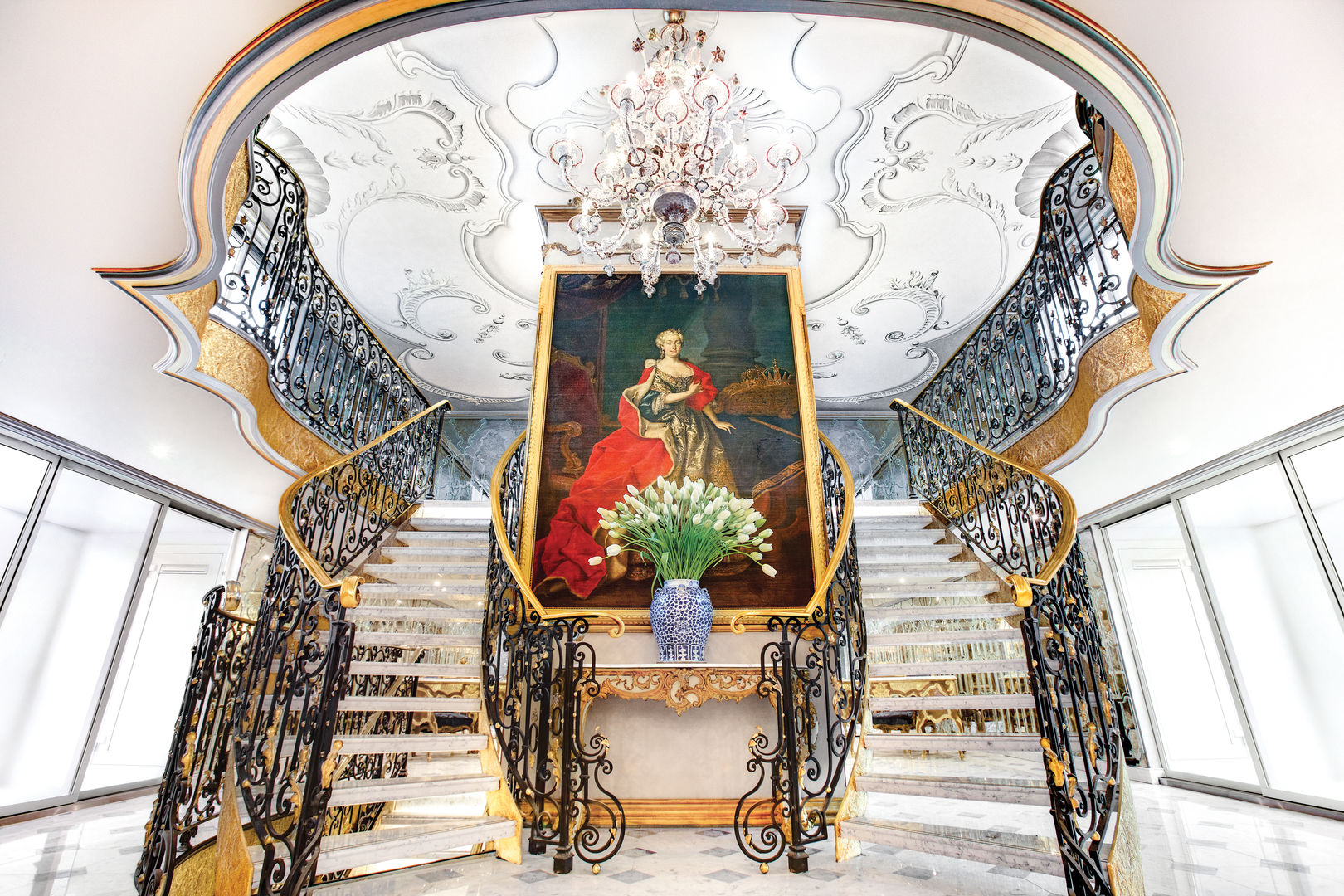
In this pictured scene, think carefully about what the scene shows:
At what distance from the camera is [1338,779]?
436 centimetres

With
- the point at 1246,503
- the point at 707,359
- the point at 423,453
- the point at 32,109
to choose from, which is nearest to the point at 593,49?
the point at 707,359

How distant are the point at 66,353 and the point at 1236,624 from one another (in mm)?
9195

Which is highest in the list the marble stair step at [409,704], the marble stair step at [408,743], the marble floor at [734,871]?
the marble stair step at [409,704]

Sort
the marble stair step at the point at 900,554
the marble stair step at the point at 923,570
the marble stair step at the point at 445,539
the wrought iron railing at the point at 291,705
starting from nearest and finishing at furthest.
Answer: the wrought iron railing at the point at 291,705 < the marble stair step at the point at 923,570 < the marble stair step at the point at 900,554 < the marble stair step at the point at 445,539

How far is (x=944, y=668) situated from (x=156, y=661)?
653 centimetres

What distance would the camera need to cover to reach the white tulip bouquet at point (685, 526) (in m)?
3.93

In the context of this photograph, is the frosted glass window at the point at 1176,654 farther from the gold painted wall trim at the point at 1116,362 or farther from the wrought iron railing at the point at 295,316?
the wrought iron railing at the point at 295,316

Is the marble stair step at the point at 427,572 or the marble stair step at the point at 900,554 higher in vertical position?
the marble stair step at the point at 900,554

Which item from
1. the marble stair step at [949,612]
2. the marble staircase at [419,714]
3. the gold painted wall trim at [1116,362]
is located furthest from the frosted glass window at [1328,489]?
the marble staircase at [419,714]

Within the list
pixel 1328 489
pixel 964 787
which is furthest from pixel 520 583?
pixel 1328 489

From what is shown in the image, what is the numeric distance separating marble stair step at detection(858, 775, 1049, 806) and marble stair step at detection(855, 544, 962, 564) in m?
2.01

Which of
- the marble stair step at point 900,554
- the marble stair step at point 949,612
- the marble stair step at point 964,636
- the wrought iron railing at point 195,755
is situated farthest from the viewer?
the marble stair step at point 900,554

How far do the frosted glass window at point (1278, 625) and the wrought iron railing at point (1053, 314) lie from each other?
1701 millimetres

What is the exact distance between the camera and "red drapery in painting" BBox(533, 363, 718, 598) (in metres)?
4.54
